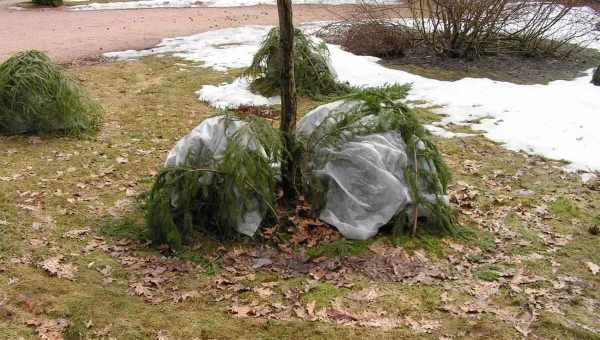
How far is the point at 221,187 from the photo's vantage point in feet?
14.4

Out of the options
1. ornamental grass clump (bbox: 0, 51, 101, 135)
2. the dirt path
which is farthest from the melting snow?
ornamental grass clump (bbox: 0, 51, 101, 135)

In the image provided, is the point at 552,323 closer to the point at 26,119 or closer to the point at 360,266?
the point at 360,266

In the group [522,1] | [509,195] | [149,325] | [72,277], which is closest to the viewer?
[149,325]

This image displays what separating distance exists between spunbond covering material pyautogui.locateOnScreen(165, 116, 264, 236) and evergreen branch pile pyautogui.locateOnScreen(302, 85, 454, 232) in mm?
540

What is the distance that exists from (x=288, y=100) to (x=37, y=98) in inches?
→ 147

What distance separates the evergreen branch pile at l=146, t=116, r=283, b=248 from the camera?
432 cm

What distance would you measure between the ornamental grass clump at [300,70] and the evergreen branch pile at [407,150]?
12.6 ft

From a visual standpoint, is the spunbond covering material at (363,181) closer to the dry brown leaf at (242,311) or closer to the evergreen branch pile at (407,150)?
the evergreen branch pile at (407,150)

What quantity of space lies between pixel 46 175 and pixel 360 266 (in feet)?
11.6

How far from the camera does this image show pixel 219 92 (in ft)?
29.1

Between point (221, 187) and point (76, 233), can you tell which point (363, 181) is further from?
point (76, 233)

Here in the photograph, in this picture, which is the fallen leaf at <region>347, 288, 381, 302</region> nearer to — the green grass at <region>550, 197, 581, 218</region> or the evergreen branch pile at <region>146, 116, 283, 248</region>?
the evergreen branch pile at <region>146, 116, 283, 248</region>

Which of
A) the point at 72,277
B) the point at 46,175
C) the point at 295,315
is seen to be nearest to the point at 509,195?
the point at 295,315

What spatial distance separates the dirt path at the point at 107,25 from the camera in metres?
12.3
